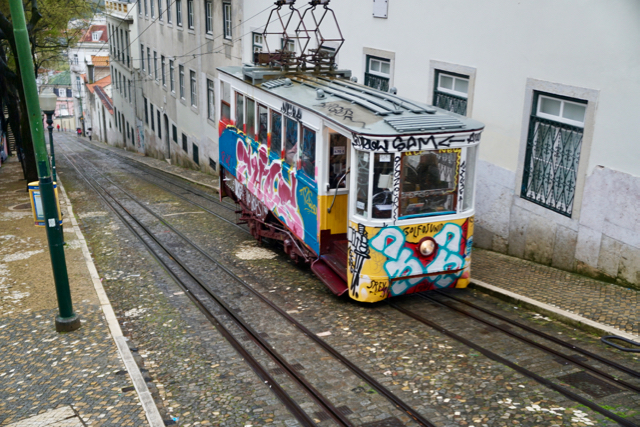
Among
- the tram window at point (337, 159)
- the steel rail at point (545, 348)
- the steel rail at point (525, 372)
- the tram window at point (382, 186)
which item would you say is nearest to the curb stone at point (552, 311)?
the steel rail at point (545, 348)

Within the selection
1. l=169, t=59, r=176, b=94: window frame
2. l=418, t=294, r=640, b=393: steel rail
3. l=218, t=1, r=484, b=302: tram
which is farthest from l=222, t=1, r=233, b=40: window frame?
l=418, t=294, r=640, b=393: steel rail

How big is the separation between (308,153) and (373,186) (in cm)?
178

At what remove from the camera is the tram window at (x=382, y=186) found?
8031 mm

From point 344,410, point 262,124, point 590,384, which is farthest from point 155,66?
point 590,384

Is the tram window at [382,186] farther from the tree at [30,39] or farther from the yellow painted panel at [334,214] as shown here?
the tree at [30,39]

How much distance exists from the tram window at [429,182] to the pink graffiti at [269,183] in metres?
2.34

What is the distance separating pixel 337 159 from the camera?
30.1 ft

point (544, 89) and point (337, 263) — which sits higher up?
point (544, 89)

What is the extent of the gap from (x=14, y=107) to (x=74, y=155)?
21.5 meters

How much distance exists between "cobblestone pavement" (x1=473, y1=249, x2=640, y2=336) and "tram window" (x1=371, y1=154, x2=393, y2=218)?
8.09ft

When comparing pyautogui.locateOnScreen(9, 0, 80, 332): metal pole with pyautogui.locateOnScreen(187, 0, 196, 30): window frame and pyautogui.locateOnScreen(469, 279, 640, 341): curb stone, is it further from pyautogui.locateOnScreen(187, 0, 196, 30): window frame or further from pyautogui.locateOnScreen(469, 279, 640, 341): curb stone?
pyautogui.locateOnScreen(187, 0, 196, 30): window frame

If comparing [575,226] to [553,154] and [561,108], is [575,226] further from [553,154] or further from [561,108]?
[561,108]

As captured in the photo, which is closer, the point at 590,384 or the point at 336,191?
the point at 590,384

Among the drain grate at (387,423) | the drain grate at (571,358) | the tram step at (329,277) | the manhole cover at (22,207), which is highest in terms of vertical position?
the drain grate at (571,358)
